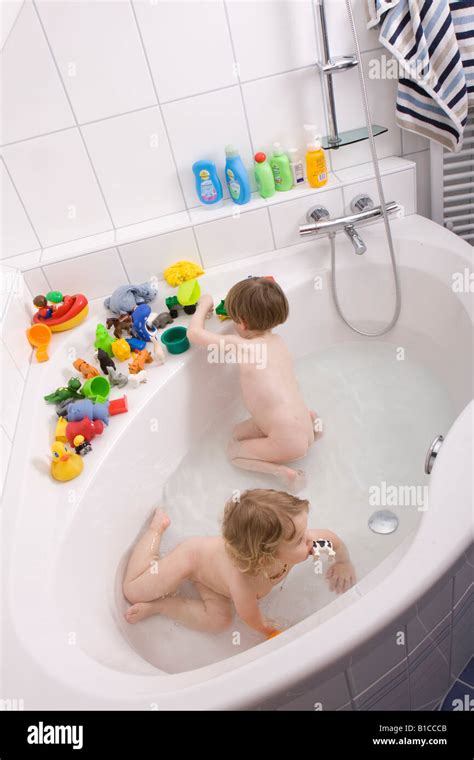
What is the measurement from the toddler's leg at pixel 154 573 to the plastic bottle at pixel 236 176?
1.16m

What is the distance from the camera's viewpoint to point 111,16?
1688 millimetres

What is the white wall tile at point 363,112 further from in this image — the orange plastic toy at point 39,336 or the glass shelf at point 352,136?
the orange plastic toy at point 39,336

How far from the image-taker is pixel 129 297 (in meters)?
1.90

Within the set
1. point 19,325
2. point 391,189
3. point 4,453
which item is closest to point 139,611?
point 4,453

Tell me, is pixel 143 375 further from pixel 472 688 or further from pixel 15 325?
pixel 472 688

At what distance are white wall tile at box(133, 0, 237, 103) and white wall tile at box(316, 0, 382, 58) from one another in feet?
1.07

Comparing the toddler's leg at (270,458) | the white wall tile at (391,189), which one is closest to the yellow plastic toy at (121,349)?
the toddler's leg at (270,458)

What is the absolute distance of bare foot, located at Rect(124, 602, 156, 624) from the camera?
1394mm

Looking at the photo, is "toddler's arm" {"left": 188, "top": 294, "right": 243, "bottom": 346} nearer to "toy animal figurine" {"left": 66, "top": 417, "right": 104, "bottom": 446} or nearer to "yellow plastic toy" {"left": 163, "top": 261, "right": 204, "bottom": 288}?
"yellow plastic toy" {"left": 163, "top": 261, "right": 204, "bottom": 288}

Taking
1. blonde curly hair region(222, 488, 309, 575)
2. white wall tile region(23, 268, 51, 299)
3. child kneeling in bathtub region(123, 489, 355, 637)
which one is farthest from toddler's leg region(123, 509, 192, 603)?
white wall tile region(23, 268, 51, 299)

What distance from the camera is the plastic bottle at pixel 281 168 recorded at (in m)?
1.94

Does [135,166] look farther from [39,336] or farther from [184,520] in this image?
[184,520]

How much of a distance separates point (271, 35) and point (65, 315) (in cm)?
109
